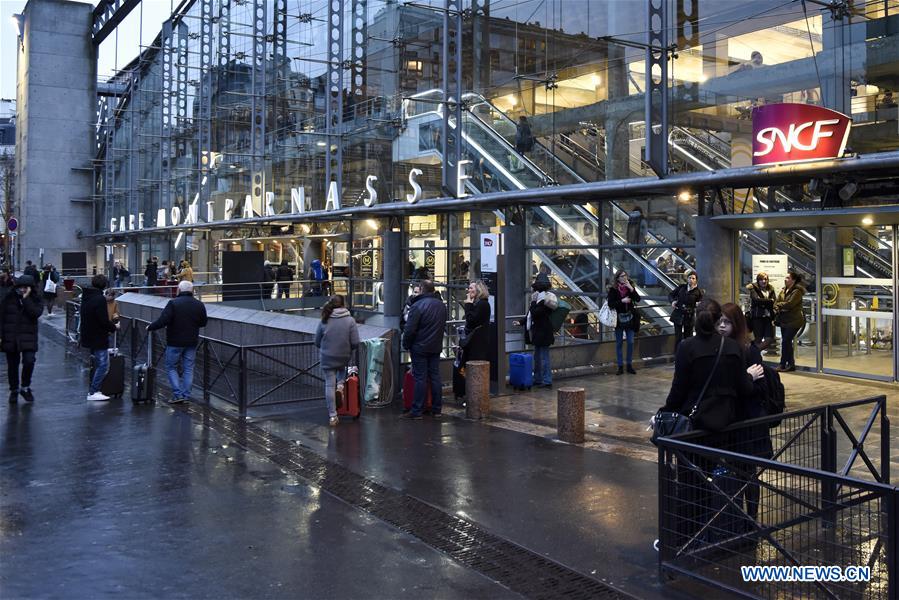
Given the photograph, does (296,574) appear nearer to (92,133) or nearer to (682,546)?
(682,546)

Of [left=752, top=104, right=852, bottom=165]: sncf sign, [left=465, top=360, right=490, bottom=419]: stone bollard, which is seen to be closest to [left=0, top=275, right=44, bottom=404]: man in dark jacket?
[left=465, top=360, right=490, bottom=419]: stone bollard

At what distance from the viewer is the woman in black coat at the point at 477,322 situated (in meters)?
12.2

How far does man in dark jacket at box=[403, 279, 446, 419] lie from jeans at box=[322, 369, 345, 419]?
0.97m

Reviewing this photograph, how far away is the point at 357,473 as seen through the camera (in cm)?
855

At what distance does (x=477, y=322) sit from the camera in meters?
12.2

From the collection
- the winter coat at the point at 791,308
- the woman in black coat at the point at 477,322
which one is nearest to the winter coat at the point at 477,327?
the woman in black coat at the point at 477,322

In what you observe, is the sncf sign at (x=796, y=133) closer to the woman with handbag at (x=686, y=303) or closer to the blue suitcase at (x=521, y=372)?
the woman with handbag at (x=686, y=303)

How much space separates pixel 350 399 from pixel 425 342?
124 cm

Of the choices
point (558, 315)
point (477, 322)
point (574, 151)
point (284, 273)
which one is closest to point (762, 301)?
point (558, 315)

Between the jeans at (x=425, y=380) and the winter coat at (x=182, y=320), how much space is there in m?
3.42

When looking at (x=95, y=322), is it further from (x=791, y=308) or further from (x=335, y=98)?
(x=335, y=98)

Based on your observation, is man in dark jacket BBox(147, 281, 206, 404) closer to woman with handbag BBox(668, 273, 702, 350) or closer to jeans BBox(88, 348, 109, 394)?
jeans BBox(88, 348, 109, 394)

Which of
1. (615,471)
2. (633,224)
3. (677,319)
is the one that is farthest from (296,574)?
(633,224)

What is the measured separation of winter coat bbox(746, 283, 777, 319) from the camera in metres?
14.6
